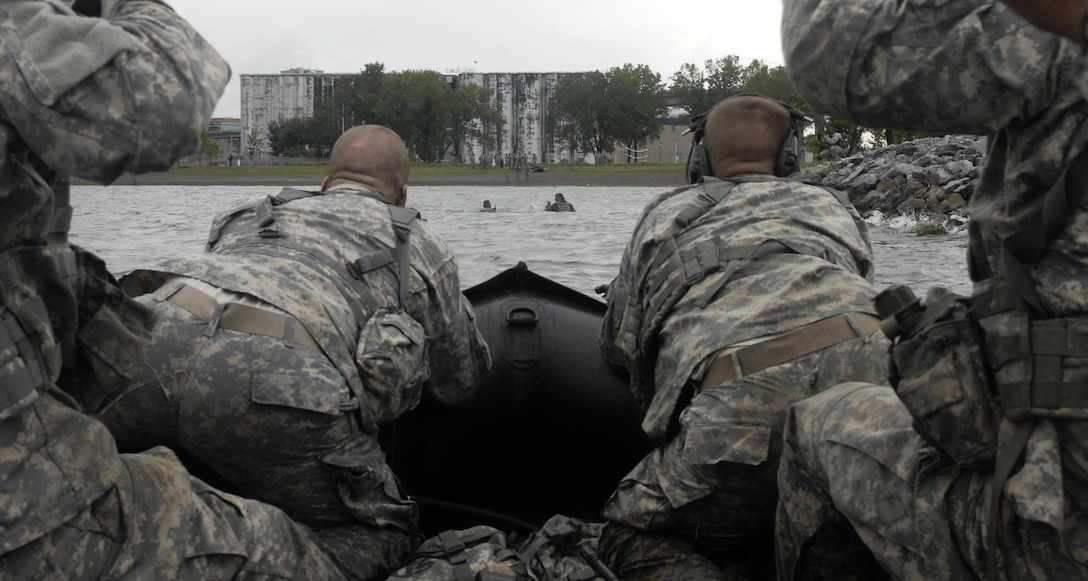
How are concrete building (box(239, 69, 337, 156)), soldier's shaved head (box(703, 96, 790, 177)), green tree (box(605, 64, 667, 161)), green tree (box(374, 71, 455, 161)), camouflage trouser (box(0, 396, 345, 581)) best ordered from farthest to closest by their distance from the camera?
concrete building (box(239, 69, 337, 156)) → green tree (box(605, 64, 667, 161)) → green tree (box(374, 71, 455, 161)) → soldier's shaved head (box(703, 96, 790, 177)) → camouflage trouser (box(0, 396, 345, 581))

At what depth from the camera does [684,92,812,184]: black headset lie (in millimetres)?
4367

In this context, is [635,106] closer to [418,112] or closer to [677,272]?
[418,112]

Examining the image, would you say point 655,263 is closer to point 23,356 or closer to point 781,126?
point 781,126

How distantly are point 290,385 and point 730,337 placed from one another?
128cm

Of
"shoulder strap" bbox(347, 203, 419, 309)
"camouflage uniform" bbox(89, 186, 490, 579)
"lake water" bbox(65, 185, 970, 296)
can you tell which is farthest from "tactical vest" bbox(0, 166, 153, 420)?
"lake water" bbox(65, 185, 970, 296)

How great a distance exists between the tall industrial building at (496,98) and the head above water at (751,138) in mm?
83059

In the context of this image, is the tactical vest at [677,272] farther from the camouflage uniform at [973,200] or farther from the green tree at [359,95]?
the green tree at [359,95]

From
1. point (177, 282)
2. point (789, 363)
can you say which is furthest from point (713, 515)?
point (177, 282)

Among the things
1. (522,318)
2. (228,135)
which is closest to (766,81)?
(228,135)

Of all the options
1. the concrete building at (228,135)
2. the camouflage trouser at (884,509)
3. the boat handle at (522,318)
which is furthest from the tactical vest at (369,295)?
the concrete building at (228,135)

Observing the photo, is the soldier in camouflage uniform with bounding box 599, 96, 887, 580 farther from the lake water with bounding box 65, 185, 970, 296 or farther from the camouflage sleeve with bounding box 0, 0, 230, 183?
the lake water with bounding box 65, 185, 970, 296

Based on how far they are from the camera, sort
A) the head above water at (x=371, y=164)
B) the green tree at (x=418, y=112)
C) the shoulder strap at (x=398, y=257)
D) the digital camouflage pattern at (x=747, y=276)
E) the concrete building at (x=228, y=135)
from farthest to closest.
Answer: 1. the concrete building at (x=228, y=135)
2. the green tree at (x=418, y=112)
3. the head above water at (x=371, y=164)
4. the shoulder strap at (x=398, y=257)
5. the digital camouflage pattern at (x=747, y=276)

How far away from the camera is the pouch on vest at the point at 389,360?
144 inches

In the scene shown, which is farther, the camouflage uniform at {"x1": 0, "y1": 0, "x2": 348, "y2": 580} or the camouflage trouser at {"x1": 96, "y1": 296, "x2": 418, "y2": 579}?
the camouflage trouser at {"x1": 96, "y1": 296, "x2": 418, "y2": 579}
